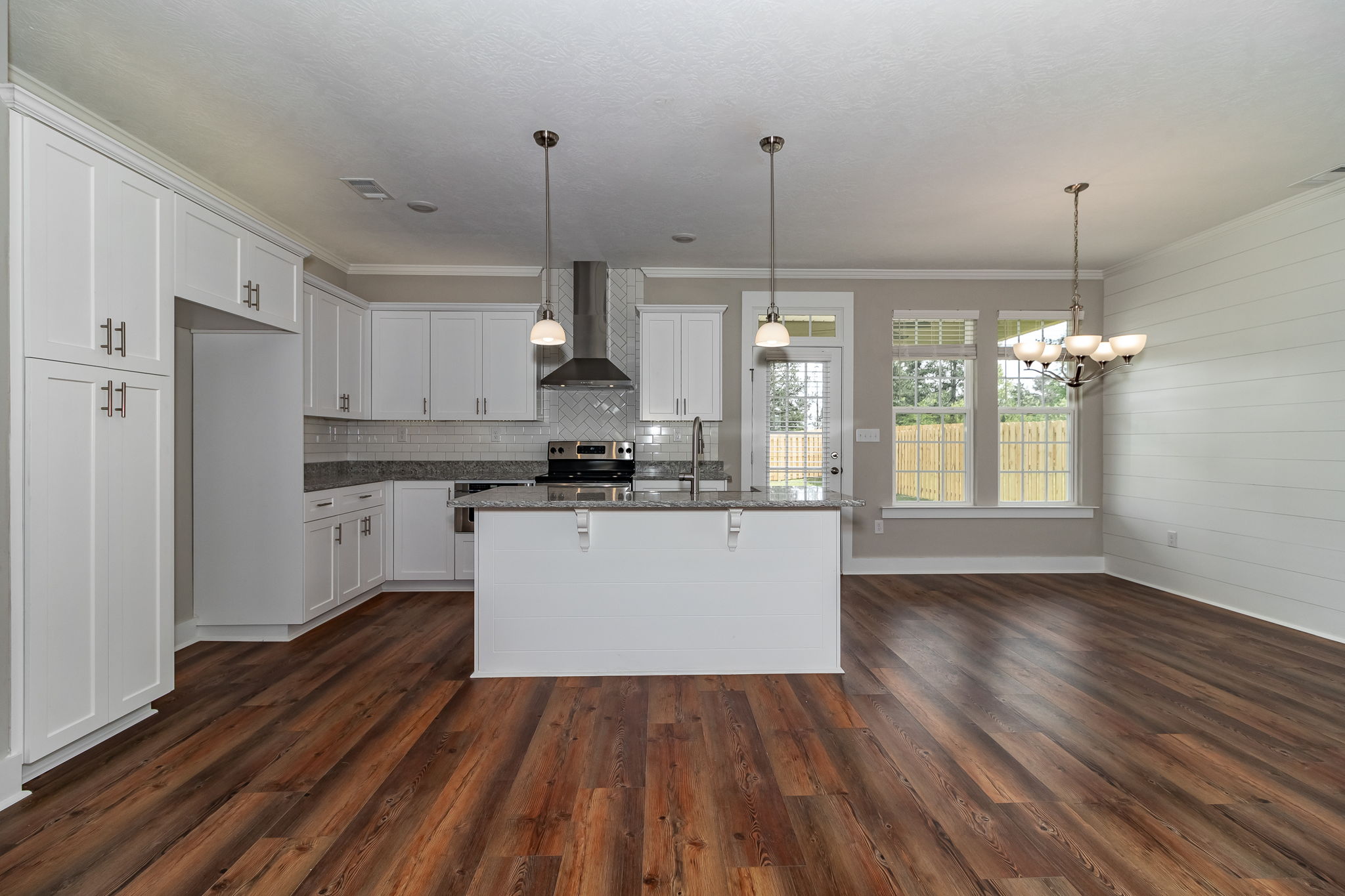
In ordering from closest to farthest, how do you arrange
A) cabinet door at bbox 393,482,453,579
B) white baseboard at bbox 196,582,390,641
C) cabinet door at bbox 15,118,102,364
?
cabinet door at bbox 15,118,102,364 < white baseboard at bbox 196,582,390,641 < cabinet door at bbox 393,482,453,579

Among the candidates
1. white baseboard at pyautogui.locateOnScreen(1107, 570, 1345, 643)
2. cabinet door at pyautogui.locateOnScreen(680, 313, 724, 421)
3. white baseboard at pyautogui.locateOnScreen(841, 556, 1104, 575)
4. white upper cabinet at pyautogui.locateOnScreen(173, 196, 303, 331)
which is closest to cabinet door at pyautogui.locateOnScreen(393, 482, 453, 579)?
white upper cabinet at pyautogui.locateOnScreen(173, 196, 303, 331)

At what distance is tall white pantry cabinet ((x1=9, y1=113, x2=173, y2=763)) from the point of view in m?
2.17

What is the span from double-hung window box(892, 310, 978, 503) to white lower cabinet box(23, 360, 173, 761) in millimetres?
5146

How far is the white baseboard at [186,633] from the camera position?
12.0 feet

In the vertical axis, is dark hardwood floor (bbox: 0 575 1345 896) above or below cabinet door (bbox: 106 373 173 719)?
below

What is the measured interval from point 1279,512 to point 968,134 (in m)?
3.30

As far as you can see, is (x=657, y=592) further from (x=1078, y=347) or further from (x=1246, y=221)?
(x=1246, y=221)

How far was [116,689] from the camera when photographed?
2.51 metres

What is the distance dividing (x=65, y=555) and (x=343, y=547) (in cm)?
208

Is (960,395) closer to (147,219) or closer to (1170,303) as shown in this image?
(1170,303)

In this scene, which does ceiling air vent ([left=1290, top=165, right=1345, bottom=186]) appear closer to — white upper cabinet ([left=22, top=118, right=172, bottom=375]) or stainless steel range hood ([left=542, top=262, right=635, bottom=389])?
stainless steel range hood ([left=542, top=262, right=635, bottom=389])

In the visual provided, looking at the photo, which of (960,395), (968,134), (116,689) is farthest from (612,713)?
(960,395)

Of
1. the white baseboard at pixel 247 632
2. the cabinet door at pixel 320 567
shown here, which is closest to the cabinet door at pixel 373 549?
the cabinet door at pixel 320 567

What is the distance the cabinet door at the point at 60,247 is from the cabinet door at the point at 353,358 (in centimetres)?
230
